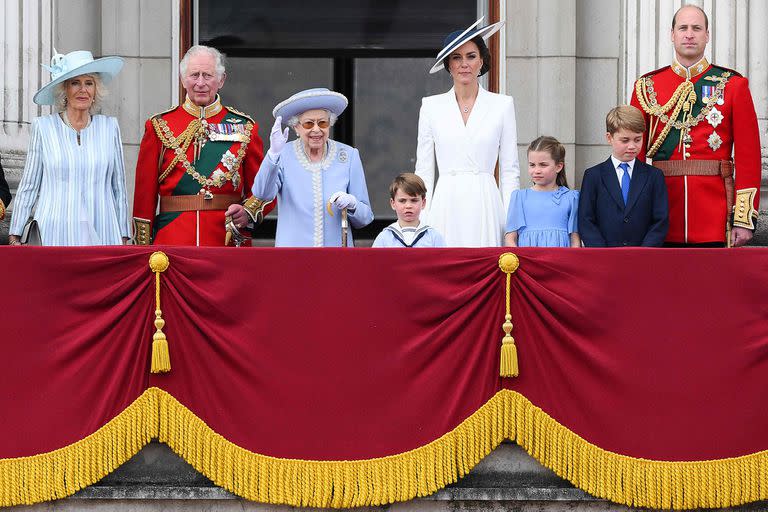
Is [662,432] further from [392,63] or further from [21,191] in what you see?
[392,63]

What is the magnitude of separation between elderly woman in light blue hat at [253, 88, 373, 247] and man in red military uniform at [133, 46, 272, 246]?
393 mm

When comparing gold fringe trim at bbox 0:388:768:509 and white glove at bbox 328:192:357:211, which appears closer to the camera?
gold fringe trim at bbox 0:388:768:509

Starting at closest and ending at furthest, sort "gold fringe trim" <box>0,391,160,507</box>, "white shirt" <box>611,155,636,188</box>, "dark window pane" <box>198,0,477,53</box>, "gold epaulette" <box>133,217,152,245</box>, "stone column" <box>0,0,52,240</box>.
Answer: "gold fringe trim" <box>0,391,160,507</box> < "white shirt" <box>611,155,636,188</box> < "gold epaulette" <box>133,217,152,245</box> < "stone column" <box>0,0,52,240</box> < "dark window pane" <box>198,0,477,53</box>

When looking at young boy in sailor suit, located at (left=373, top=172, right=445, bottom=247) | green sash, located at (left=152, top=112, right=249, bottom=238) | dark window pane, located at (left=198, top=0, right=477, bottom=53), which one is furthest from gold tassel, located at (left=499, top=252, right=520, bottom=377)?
dark window pane, located at (left=198, top=0, right=477, bottom=53)

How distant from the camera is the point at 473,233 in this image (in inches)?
291

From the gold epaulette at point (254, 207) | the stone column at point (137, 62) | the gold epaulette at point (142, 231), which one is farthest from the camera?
the stone column at point (137, 62)

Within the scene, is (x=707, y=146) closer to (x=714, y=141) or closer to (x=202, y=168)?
(x=714, y=141)

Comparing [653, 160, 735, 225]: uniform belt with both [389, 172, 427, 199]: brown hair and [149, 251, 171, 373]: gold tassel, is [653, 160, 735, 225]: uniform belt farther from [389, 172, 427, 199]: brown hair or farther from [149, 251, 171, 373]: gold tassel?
[149, 251, 171, 373]: gold tassel

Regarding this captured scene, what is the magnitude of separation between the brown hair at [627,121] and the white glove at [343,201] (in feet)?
4.18

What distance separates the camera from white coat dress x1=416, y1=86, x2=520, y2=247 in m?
7.41

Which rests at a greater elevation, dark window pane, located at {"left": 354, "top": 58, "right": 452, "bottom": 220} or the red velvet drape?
dark window pane, located at {"left": 354, "top": 58, "right": 452, "bottom": 220}

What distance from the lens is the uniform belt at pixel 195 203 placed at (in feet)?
24.6

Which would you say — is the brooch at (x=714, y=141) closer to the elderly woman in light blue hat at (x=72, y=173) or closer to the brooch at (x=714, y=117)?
the brooch at (x=714, y=117)

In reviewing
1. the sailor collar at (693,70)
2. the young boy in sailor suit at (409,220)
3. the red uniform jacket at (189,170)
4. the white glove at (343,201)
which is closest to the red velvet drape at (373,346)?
the young boy in sailor suit at (409,220)
